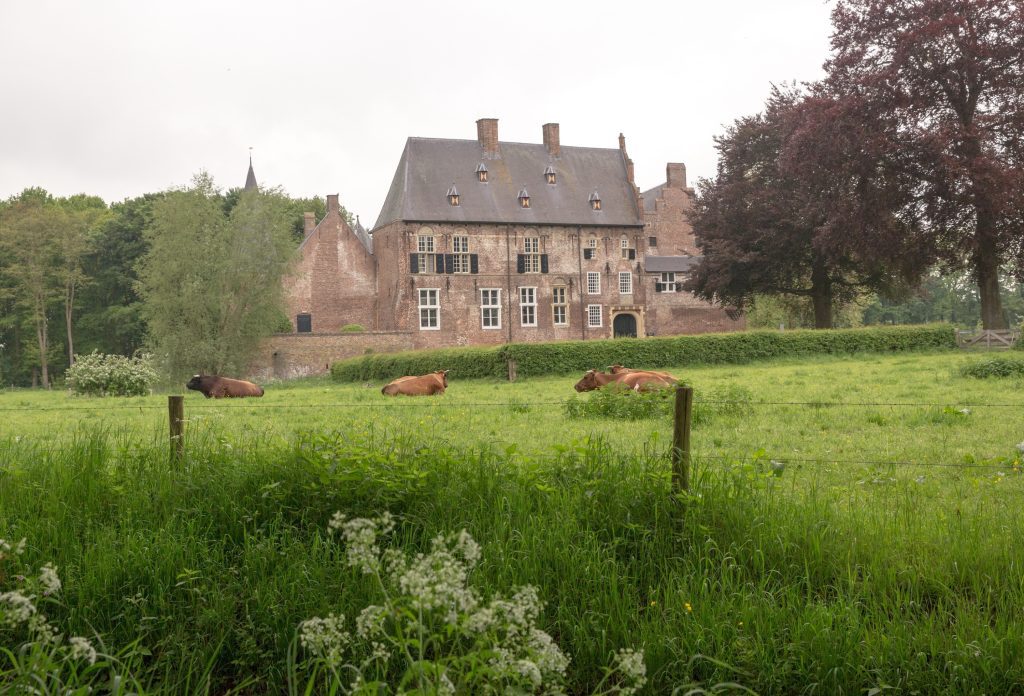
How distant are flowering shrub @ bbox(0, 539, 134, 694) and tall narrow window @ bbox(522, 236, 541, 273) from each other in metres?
46.9

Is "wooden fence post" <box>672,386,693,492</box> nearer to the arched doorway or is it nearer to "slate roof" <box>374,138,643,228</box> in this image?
"slate roof" <box>374,138,643,228</box>

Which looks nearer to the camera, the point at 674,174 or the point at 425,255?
the point at 425,255

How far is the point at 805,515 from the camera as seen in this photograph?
18.2ft

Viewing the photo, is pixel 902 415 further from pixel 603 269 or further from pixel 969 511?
pixel 603 269

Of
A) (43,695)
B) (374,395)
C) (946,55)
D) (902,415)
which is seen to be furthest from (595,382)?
(946,55)

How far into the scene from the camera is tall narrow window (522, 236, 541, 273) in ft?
170

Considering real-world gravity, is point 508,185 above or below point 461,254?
above

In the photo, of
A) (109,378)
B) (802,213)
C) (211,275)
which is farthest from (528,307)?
(109,378)

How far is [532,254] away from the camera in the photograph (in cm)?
5203

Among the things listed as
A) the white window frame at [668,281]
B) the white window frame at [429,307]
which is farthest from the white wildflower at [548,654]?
the white window frame at [668,281]

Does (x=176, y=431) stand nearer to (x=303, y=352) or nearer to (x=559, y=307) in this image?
(x=303, y=352)

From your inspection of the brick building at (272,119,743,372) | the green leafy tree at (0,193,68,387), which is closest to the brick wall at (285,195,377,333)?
the brick building at (272,119,743,372)

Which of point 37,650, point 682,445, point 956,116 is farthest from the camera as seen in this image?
point 956,116

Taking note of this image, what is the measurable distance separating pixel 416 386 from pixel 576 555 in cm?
1526
